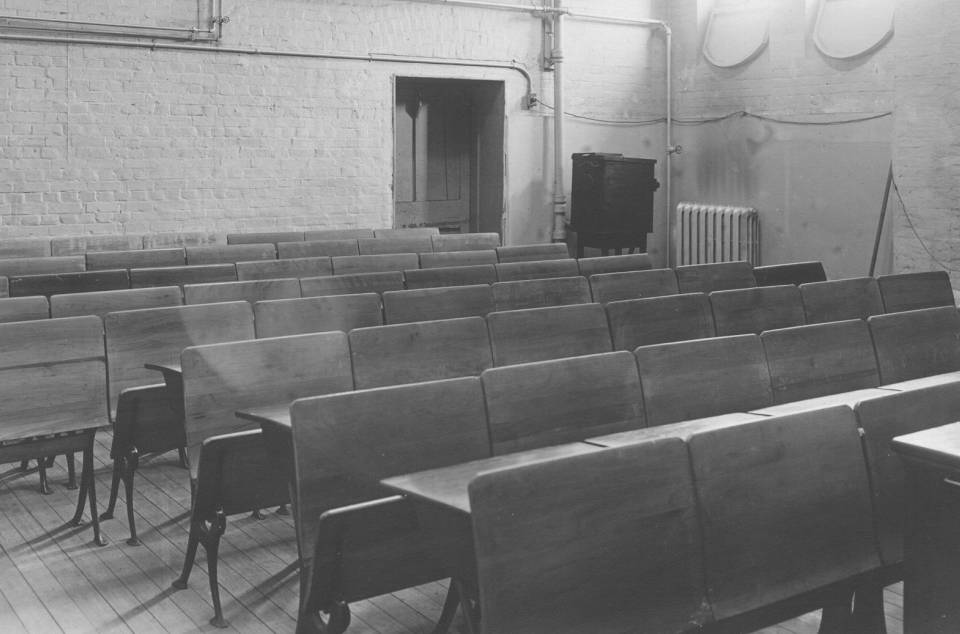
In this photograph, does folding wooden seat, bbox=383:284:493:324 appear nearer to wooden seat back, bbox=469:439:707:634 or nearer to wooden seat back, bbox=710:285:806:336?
wooden seat back, bbox=710:285:806:336

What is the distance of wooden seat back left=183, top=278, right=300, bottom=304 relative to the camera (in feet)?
16.1

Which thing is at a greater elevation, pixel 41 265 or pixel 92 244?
pixel 92 244

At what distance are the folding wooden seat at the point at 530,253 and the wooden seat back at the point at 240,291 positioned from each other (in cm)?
210

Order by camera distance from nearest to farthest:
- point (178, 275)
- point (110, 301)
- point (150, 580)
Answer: point (150, 580)
point (110, 301)
point (178, 275)

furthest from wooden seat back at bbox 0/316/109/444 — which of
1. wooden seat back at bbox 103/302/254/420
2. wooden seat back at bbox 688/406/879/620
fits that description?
wooden seat back at bbox 688/406/879/620

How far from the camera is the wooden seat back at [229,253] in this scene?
6613mm

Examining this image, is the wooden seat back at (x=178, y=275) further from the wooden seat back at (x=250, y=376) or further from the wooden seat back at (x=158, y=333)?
the wooden seat back at (x=250, y=376)

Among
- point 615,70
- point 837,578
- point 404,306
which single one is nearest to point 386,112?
point 615,70

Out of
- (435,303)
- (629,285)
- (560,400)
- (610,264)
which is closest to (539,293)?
(629,285)

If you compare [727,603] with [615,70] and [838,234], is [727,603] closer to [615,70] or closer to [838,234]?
[838,234]

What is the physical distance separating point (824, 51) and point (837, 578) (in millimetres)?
7371

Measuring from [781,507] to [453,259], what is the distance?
4.45 m

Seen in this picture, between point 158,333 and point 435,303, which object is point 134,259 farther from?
point 435,303

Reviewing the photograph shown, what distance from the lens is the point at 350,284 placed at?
5.48 meters
